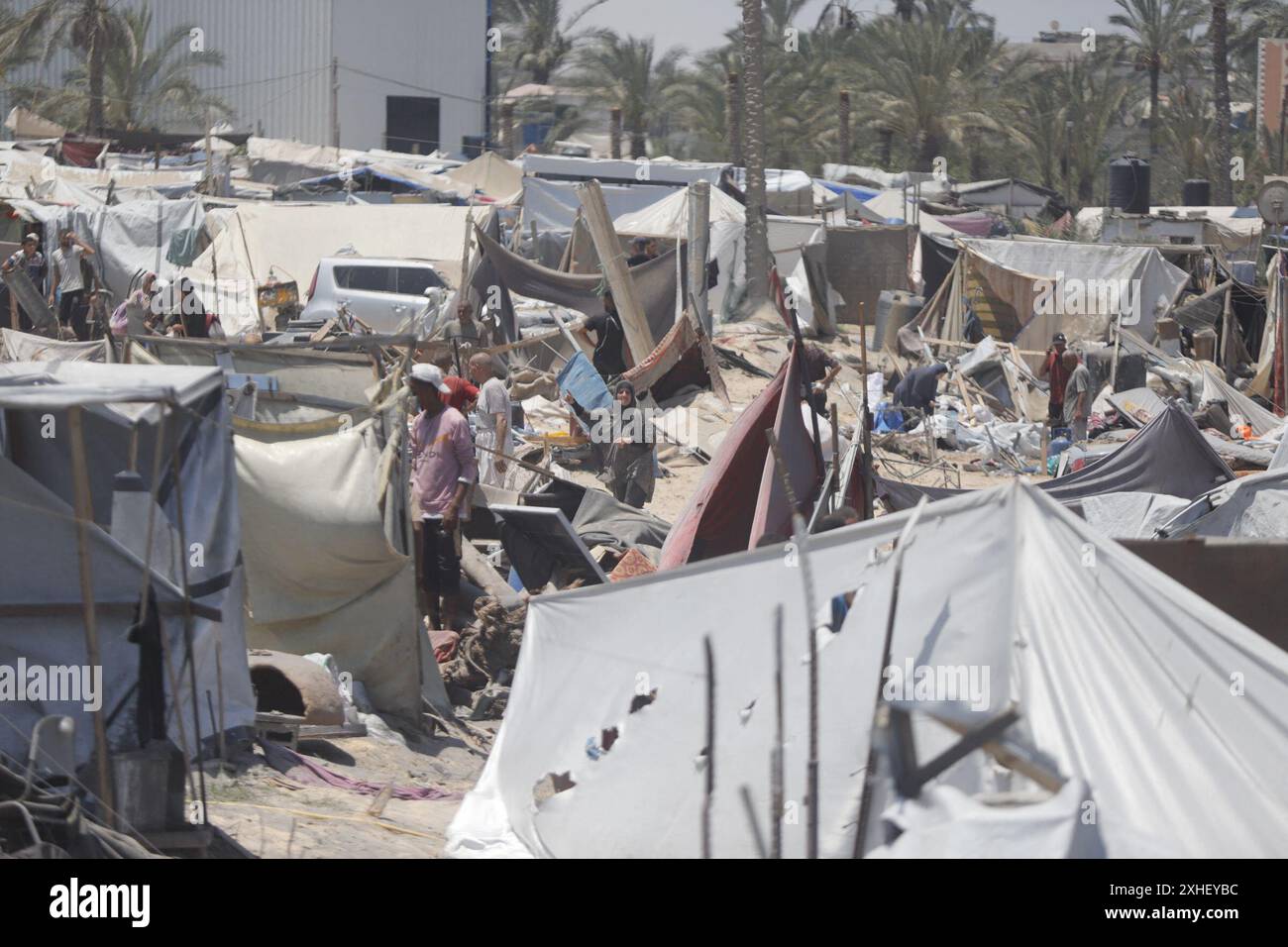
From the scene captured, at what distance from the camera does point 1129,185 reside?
2859 centimetres

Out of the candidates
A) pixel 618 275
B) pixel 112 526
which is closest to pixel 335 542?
pixel 112 526

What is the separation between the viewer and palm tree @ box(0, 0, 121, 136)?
3272cm

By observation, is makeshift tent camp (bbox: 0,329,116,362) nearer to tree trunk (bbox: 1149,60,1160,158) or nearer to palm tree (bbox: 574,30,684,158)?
palm tree (bbox: 574,30,684,158)

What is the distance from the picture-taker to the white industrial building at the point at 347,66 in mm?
44719

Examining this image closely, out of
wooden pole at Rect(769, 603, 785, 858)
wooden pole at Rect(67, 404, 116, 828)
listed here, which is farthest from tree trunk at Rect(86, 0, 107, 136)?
wooden pole at Rect(769, 603, 785, 858)

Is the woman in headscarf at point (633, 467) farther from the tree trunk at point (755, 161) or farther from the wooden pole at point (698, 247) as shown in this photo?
the tree trunk at point (755, 161)

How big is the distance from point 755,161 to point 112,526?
1887 centimetres

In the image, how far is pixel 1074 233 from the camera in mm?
30469

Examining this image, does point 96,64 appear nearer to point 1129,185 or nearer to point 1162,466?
point 1129,185

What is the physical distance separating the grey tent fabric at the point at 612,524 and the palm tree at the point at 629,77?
31.9 meters

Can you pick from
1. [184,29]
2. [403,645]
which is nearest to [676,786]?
[403,645]

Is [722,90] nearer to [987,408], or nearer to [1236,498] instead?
[987,408]

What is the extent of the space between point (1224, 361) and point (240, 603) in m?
19.0

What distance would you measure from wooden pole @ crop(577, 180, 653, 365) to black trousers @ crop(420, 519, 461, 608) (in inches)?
301
